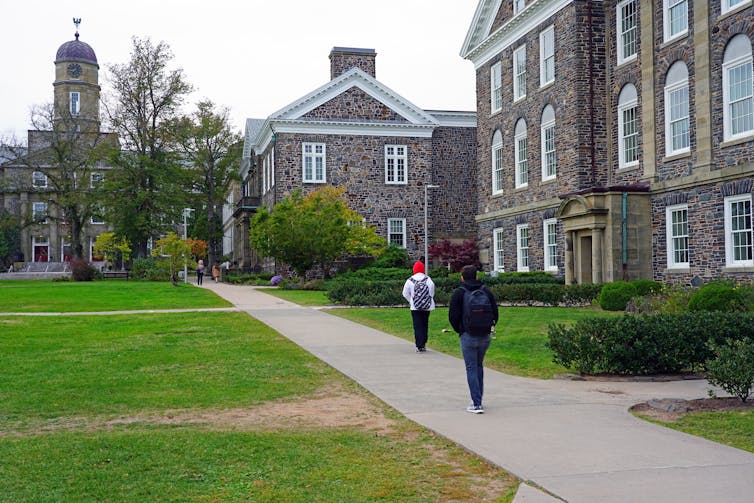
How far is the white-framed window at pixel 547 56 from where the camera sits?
3281cm

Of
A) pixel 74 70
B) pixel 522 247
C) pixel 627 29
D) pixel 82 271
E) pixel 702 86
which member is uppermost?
pixel 74 70

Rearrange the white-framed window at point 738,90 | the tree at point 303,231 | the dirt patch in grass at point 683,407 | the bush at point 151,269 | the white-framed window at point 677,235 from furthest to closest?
1. the bush at point 151,269
2. the tree at point 303,231
3. the white-framed window at point 677,235
4. the white-framed window at point 738,90
5. the dirt patch in grass at point 683,407

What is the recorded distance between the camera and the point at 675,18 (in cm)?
2622

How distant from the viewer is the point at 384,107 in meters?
48.5

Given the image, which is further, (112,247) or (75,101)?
(75,101)

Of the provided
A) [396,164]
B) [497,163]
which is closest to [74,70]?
[396,164]

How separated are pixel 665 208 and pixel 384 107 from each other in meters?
24.9

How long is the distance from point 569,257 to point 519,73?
10.3 m

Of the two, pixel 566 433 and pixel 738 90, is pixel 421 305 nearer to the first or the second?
pixel 566 433

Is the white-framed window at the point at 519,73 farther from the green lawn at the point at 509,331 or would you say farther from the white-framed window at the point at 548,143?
the green lawn at the point at 509,331

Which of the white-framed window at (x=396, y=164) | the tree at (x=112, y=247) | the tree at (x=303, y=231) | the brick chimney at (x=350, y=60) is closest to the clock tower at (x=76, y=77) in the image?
the tree at (x=112, y=247)

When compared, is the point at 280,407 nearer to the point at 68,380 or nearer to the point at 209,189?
the point at 68,380

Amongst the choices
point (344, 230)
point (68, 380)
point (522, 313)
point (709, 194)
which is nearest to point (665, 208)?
point (709, 194)

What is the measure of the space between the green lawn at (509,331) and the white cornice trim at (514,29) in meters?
13.4
